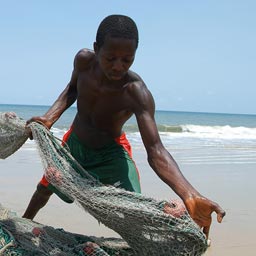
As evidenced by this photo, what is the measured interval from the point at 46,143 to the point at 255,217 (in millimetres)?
3199

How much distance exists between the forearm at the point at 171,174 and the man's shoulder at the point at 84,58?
0.98 m

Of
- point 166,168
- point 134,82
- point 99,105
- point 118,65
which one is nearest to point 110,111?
point 99,105

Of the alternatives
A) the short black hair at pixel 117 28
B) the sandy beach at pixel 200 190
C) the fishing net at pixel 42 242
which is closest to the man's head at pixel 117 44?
the short black hair at pixel 117 28

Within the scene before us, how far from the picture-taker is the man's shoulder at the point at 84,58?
3312mm

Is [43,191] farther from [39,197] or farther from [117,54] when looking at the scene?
[117,54]

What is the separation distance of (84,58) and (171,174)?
1246mm

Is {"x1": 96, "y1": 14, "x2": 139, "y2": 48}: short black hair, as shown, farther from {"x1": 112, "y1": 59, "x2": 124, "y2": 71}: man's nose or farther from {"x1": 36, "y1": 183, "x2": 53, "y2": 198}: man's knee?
{"x1": 36, "y1": 183, "x2": 53, "y2": 198}: man's knee

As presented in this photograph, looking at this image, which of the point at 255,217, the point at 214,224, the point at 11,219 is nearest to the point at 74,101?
the point at 11,219

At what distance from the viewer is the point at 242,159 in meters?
10.7

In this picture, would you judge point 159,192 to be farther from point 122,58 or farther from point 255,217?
point 122,58

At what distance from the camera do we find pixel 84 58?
334 centimetres

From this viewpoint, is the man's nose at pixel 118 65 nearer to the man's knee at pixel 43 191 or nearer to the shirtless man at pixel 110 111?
the shirtless man at pixel 110 111

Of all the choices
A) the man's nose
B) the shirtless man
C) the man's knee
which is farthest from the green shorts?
the man's nose

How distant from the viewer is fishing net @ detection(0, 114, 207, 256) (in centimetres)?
231
